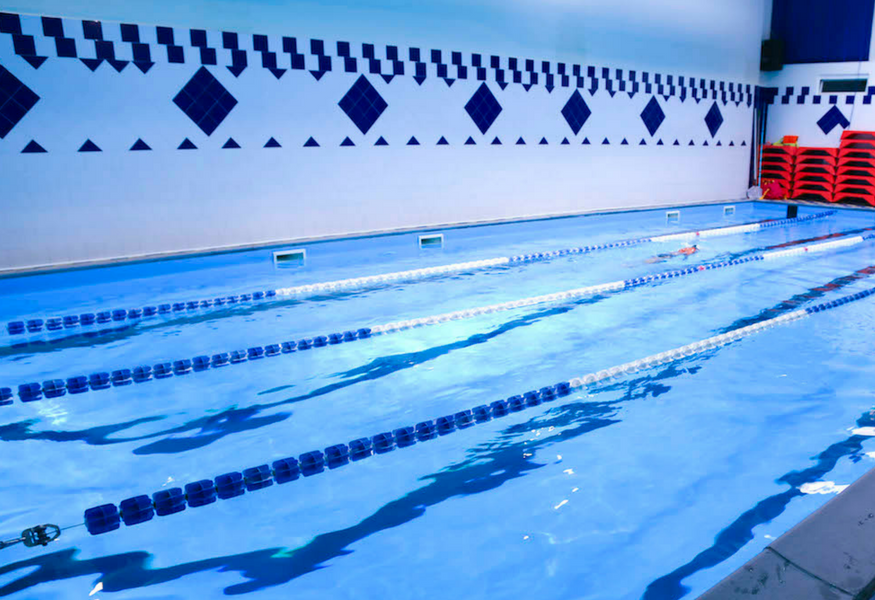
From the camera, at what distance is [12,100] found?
446cm

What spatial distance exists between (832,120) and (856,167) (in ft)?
3.48

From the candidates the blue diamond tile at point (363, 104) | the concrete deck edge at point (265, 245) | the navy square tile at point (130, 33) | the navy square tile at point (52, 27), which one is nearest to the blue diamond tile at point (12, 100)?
the navy square tile at point (52, 27)

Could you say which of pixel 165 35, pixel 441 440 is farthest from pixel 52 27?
pixel 441 440

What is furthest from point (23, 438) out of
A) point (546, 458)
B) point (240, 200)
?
point (240, 200)

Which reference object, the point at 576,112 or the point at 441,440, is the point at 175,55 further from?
the point at 576,112

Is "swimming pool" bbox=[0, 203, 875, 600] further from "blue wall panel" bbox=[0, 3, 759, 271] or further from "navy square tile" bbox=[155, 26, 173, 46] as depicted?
"navy square tile" bbox=[155, 26, 173, 46]

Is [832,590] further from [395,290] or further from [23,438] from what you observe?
[395,290]

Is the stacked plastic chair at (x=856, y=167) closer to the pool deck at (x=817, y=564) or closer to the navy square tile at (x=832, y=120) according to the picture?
the navy square tile at (x=832, y=120)

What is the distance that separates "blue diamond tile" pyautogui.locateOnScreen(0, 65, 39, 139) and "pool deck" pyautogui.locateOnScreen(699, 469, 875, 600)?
5.11 m

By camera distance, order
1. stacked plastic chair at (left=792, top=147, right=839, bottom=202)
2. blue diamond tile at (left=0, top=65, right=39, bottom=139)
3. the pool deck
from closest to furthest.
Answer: the pool deck < blue diamond tile at (left=0, top=65, right=39, bottom=139) < stacked plastic chair at (left=792, top=147, right=839, bottom=202)

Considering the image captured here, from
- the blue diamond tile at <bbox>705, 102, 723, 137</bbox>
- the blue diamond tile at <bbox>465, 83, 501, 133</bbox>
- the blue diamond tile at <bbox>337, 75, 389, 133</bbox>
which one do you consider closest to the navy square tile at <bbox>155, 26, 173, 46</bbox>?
the blue diamond tile at <bbox>337, 75, 389, 133</bbox>

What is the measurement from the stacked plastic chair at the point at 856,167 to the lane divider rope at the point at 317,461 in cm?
753

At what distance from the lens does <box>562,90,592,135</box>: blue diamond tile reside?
24.7 feet

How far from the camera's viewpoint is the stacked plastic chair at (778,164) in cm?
956
